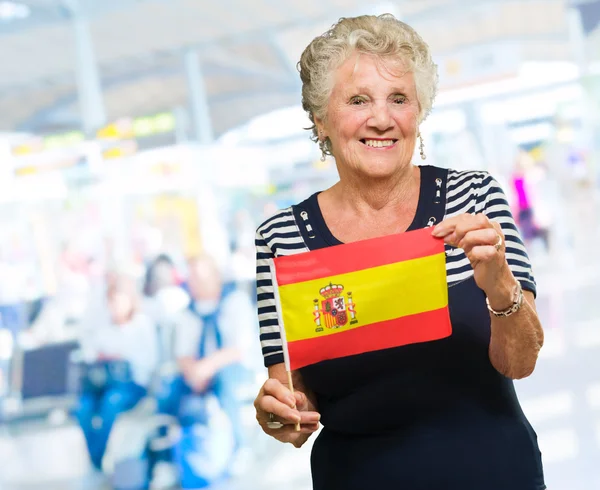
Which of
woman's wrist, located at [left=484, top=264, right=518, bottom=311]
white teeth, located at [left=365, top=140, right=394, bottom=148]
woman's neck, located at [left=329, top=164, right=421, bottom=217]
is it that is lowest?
woman's wrist, located at [left=484, top=264, right=518, bottom=311]

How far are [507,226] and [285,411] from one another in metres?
0.47

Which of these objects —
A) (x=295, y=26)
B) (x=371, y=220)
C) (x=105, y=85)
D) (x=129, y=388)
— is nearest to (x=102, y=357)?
(x=129, y=388)

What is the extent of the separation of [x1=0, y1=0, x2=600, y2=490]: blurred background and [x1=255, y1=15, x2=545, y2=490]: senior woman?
3.78 m

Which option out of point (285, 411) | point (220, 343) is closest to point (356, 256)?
point (285, 411)

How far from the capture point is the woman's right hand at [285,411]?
130cm

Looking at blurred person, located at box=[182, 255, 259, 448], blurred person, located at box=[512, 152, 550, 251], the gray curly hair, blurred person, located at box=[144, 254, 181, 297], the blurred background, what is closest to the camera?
the gray curly hair

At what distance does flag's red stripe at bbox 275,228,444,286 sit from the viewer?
1.29 metres

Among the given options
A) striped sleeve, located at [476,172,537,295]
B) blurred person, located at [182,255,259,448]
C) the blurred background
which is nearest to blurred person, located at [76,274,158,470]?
the blurred background

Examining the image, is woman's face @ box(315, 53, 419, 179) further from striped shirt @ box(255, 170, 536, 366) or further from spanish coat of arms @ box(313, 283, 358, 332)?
spanish coat of arms @ box(313, 283, 358, 332)

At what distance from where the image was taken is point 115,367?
183 inches

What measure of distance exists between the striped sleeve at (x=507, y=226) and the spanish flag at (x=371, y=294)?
0.11 metres

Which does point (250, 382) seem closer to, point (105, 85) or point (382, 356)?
point (105, 85)

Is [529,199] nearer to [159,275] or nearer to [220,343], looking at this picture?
[159,275]

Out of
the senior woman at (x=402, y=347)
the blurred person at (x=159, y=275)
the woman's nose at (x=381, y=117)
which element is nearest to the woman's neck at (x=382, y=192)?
the senior woman at (x=402, y=347)
